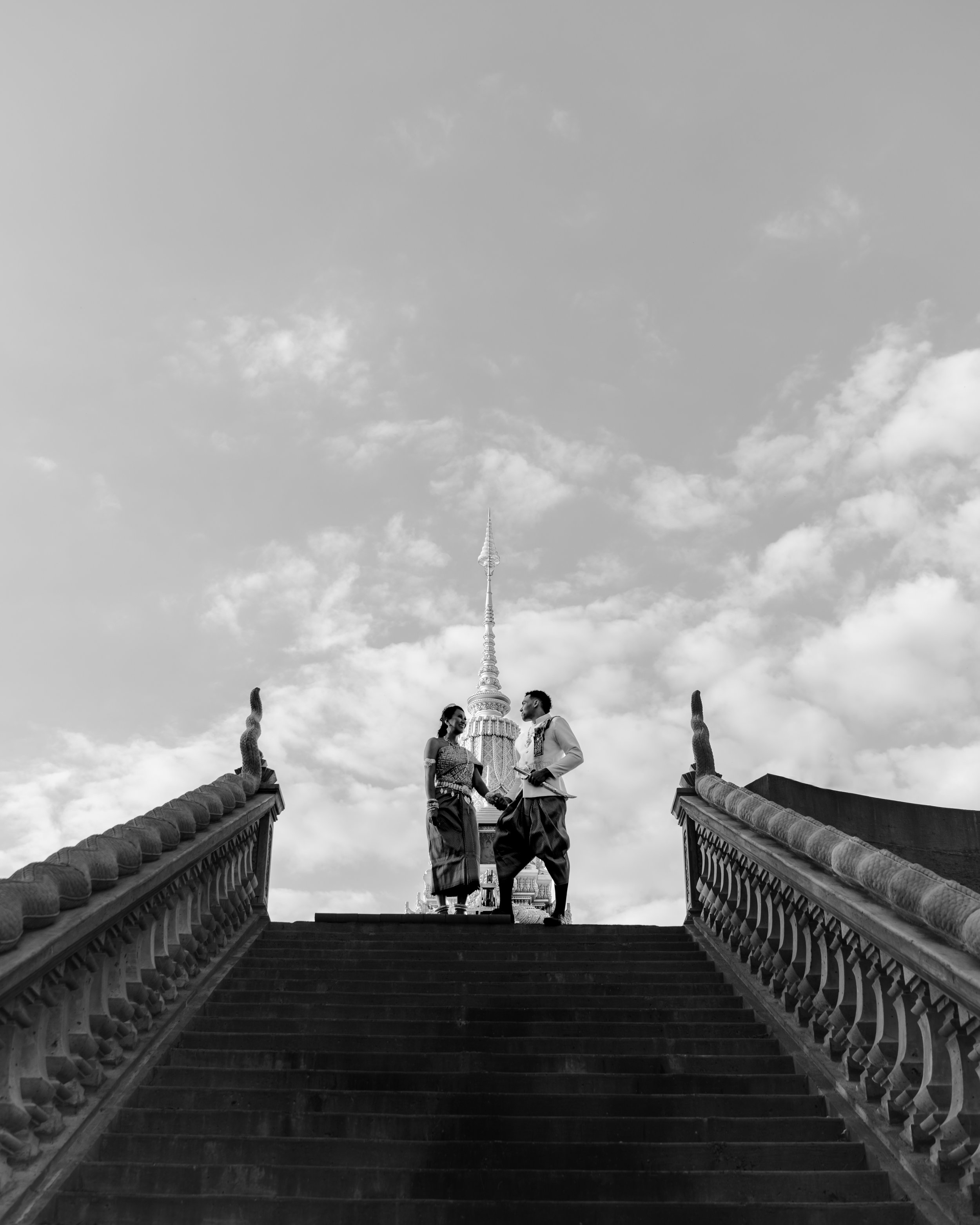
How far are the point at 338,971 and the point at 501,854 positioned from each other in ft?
8.94

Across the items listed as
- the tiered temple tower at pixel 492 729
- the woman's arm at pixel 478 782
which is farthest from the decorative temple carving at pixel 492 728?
the woman's arm at pixel 478 782

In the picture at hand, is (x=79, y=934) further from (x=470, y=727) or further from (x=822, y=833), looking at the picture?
(x=470, y=727)

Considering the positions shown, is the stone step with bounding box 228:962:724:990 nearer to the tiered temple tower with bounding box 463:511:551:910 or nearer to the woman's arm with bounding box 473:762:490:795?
the woman's arm with bounding box 473:762:490:795

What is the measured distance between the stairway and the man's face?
324 cm

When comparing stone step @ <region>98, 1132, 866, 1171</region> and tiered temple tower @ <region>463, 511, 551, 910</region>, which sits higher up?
tiered temple tower @ <region>463, 511, 551, 910</region>

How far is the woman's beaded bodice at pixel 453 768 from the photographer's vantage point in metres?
10.7

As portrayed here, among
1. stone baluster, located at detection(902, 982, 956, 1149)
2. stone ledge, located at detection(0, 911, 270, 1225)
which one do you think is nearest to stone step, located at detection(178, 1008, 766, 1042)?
stone ledge, located at detection(0, 911, 270, 1225)

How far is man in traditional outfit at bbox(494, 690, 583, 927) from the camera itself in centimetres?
979

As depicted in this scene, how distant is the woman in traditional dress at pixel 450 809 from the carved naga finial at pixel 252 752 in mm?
1487

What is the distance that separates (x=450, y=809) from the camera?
10766 mm

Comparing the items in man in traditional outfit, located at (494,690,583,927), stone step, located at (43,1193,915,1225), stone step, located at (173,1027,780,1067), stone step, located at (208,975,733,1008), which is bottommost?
stone step, located at (43,1193,915,1225)

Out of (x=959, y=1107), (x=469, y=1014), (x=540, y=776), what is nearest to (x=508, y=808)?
(x=540, y=776)

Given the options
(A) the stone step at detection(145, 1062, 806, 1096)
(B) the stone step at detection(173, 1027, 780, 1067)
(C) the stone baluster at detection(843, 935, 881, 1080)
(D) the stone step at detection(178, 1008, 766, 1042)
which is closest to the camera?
(C) the stone baluster at detection(843, 935, 881, 1080)

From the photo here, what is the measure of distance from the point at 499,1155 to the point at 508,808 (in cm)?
570
